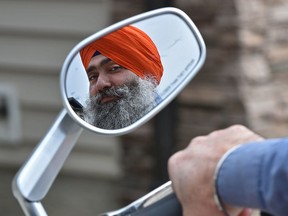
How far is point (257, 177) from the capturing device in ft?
4.27

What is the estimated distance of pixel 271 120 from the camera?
4.92 meters

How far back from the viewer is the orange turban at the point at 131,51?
5.35 ft

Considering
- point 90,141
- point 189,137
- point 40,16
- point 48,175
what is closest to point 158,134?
point 189,137

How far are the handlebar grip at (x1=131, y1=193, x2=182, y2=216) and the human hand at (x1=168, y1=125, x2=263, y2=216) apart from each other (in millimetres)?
122

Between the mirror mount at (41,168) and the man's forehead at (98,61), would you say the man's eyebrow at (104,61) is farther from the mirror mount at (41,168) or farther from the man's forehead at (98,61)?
the mirror mount at (41,168)

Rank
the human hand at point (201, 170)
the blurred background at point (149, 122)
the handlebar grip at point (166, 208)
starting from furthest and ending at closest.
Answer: the blurred background at point (149, 122) < the handlebar grip at point (166, 208) < the human hand at point (201, 170)

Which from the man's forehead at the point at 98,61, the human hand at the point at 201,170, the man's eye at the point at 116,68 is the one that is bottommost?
the human hand at the point at 201,170

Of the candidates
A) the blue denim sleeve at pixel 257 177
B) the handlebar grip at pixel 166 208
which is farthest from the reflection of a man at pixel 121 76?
the blue denim sleeve at pixel 257 177

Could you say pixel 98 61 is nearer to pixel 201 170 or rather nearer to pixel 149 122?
pixel 201 170

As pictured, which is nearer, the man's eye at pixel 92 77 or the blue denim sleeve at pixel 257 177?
the blue denim sleeve at pixel 257 177

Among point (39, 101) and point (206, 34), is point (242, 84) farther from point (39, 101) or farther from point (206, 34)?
point (39, 101)

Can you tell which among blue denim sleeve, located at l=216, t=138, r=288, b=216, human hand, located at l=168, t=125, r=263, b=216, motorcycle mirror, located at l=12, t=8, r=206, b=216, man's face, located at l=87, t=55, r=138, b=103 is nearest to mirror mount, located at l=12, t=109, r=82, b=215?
motorcycle mirror, located at l=12, t=8, r=206, b=216

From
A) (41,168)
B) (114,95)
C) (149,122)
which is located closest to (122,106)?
(114,95)

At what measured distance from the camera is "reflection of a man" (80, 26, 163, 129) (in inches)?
64.1
